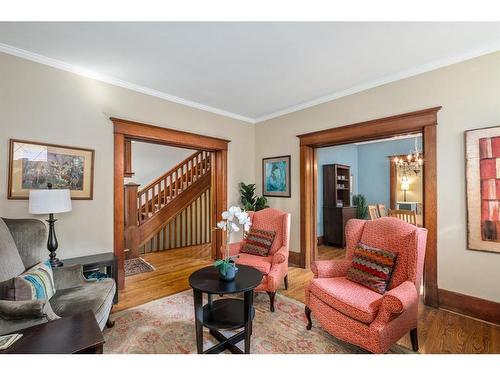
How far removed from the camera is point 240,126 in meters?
4.66

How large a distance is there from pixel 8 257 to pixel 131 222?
2934 mm

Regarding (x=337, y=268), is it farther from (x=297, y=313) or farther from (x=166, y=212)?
(x=166, y=212)

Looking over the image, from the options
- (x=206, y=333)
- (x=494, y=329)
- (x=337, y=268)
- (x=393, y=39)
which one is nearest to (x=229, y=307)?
(x=206, y=333)

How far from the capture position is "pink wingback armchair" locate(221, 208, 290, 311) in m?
2.61

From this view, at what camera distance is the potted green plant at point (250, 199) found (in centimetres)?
437

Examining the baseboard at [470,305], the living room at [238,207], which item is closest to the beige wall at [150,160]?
the living room at [238,207]

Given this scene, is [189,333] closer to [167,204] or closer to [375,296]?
[375,296]

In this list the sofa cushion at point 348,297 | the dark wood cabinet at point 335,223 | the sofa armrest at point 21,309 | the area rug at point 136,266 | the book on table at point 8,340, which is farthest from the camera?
the dark wood cabinet at point 335,223

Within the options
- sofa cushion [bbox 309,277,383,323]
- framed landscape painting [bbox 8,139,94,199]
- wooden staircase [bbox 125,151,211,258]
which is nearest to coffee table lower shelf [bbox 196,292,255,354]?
sofa cushion [bbox 309,277,383,323]

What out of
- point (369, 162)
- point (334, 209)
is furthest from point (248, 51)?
point (369, 162)

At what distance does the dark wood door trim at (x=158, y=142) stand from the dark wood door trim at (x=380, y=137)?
143cm

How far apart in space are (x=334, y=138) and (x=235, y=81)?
65.9 inches

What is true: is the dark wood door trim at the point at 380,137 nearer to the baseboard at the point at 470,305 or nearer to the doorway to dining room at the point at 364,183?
the baseboard at the point at 470,305

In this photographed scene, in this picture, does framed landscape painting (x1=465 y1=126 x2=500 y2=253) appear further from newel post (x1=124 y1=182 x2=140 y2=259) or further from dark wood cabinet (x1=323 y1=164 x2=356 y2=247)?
newel post (x1=124 y1=182 x2=140 y2=259)
